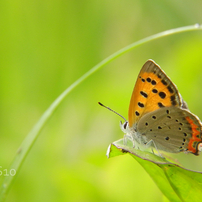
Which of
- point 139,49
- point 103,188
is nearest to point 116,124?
point 103,188

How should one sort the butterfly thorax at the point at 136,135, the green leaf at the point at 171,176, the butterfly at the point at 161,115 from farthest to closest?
1. the butterfly thorax at the point at 136,135
2. the butterfly at the point at 161,115
3. the green leaf at the point at 171,176

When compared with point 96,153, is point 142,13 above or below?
above

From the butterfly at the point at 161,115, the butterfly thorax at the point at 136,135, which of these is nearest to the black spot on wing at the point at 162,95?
the butterfly at the point at 161,115

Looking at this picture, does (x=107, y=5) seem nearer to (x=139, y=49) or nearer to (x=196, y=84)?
(x=139, y=49)

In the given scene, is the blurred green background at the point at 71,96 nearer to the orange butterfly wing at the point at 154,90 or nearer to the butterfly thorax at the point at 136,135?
the butterfly thorax at the point at 136,135

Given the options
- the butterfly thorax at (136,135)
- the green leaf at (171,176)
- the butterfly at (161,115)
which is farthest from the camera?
the butterfly thorax at (136,135)

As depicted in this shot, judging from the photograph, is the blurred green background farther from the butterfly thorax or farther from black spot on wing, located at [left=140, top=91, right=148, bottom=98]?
black spot on wing, located at [left=140, top=91, right=148, bottom=98]
